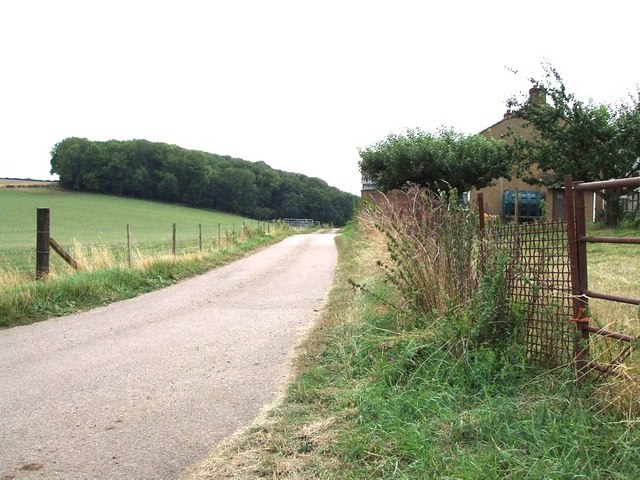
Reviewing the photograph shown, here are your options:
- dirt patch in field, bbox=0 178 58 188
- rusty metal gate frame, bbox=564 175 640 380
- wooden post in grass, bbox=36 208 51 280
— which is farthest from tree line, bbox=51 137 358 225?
rusty metal gate frame, bbox=564 175 640 380

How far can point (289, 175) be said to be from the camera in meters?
125

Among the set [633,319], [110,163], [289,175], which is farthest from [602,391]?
[289,175]

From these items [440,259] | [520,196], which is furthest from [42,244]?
[520,196]

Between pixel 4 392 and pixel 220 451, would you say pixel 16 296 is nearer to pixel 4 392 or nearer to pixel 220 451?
pixel 4 392

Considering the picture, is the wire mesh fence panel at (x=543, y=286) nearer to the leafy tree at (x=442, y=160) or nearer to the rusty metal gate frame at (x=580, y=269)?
the rusty metal gate frame at (x=580, y=269)

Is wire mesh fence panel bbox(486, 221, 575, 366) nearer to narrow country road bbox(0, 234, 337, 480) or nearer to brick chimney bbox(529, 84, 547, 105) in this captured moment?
narrow country road bbox(0, 234, 337, 480)

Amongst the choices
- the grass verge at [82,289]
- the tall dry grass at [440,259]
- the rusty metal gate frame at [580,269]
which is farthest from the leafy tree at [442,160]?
the rusty metal gate frame at [580,269]

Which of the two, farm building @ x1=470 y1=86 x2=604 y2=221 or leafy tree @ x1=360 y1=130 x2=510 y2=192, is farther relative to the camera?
farm building @ x1=470 y1=86 x2=604 y2=221

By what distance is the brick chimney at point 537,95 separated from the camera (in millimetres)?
19938

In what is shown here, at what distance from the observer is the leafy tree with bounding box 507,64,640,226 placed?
18.3m

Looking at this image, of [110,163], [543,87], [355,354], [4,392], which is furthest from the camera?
[110,163]

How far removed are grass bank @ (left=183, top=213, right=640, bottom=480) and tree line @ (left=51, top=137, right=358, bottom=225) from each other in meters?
91.7

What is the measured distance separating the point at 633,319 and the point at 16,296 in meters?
8.01

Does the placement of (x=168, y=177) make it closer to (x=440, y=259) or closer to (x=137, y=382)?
(x=137, y=382)
